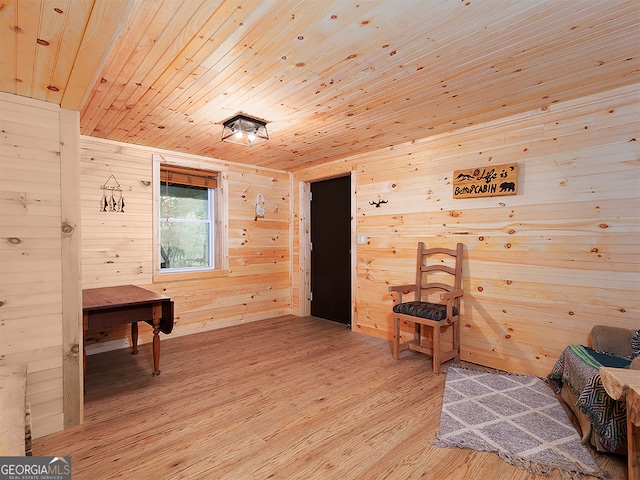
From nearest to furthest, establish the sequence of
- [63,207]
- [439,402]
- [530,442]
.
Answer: [530,442] → [63,207] → [439,402]

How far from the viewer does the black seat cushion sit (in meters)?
2.81

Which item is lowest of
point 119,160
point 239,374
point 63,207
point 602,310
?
point 239,374

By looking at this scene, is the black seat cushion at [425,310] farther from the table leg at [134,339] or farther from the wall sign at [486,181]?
the table leg at [134,339]

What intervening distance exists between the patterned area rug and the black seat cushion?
52 cm

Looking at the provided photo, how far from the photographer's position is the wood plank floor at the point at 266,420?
1.65 meters

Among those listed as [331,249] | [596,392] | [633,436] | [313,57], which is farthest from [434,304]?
[313,57]

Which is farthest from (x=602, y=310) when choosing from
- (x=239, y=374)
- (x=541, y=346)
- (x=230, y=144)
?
(x=230, y=144)

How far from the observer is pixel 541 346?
8.69ft

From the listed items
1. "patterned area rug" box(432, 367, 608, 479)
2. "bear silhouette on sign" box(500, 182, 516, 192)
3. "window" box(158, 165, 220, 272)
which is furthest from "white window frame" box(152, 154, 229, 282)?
"bear silhouette on sign" box(500, 182, 516, 192)

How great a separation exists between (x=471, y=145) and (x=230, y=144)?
2513 mm

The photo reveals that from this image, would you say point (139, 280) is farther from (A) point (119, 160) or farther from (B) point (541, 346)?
(B) point (541, 346)

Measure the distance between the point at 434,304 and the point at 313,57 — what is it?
95.2 inches

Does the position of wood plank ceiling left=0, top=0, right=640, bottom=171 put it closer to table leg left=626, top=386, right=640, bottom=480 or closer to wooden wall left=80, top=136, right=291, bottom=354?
wooden wall left=80, top=136, right=291, bottom=354

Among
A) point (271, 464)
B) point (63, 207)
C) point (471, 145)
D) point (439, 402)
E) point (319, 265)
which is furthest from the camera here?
point (319, 265)
